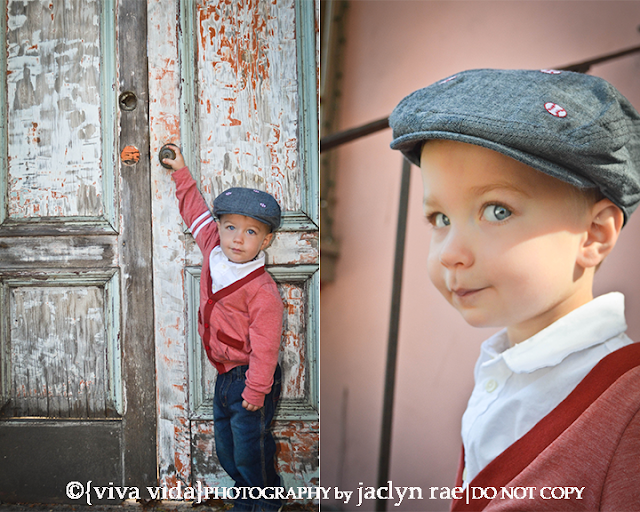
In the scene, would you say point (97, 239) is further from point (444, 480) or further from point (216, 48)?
point (444, 480)

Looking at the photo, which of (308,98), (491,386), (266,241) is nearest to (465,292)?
(491,386)

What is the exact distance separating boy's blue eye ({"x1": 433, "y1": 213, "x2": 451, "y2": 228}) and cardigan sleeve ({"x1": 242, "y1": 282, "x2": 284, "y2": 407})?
62 cm

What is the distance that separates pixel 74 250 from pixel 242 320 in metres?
0.55

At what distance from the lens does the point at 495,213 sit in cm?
58

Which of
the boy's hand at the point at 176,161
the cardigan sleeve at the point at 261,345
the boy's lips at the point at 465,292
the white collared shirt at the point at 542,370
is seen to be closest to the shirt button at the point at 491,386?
the white collared shirt at the point at 542,370

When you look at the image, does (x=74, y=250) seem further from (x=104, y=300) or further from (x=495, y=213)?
(x=495, y=213)

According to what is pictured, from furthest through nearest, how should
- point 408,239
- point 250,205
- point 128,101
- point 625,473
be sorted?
point 128,101 → point 250,205 → point 408,239 → point 625,473

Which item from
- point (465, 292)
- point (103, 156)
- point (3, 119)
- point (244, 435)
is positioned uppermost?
point (3, 119)

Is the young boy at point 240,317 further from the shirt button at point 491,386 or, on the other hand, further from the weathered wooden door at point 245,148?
the shirt button at point 491,386

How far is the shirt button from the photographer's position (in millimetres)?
639

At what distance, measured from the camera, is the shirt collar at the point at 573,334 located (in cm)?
57

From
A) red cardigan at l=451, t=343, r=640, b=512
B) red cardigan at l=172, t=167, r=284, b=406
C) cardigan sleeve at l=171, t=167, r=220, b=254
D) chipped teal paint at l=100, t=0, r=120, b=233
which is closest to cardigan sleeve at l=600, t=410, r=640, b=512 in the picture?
red cardigan at l=451, t=343, r=640, b=512

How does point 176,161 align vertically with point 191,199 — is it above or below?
above

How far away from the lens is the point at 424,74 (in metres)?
0.75
